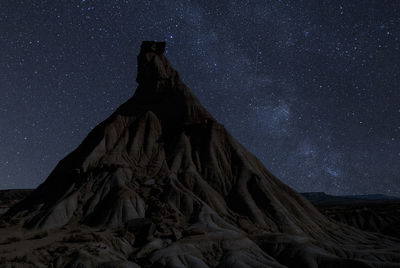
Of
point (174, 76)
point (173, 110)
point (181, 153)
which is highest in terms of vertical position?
point (174, 76)

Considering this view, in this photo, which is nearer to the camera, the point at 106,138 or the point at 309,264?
the point at 309,264

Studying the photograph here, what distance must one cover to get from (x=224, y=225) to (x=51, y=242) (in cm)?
2333

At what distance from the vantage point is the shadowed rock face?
33.7 m

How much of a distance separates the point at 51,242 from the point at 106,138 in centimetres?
2886

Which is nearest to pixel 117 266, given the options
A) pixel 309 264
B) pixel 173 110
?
pixel 309 264

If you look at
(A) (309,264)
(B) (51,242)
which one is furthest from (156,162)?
(A) (309,264)

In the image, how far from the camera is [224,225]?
41219mm

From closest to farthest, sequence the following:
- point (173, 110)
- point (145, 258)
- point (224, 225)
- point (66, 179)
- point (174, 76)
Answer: point (145, 258) < point (224, 225) < point (66, 179) < point (173, 110) < point (174, 76)

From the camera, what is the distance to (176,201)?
149ft

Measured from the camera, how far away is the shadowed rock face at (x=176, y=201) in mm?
33688

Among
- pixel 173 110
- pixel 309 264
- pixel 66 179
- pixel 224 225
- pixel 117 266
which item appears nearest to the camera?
pixel 117 266

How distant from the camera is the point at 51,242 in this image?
104 feet

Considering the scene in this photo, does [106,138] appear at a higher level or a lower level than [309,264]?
higher

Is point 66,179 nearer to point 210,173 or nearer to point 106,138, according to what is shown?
point 106,138
